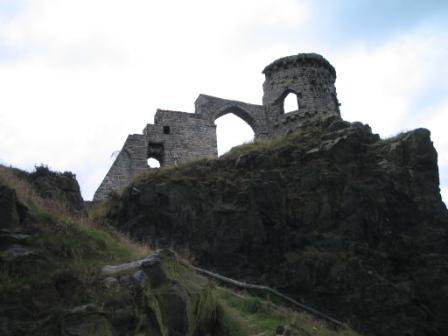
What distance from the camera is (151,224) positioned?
20234 mm

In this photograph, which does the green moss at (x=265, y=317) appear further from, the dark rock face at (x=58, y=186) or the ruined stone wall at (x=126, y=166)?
the ruined stone wall at (x=126, y=166)

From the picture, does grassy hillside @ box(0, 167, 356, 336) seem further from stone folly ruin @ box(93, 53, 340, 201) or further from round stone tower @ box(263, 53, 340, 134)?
round stone tower @ box(263, 53, 340, 134)

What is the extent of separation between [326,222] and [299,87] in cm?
1297

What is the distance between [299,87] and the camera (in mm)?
31641

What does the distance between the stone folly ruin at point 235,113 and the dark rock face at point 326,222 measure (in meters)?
4.70

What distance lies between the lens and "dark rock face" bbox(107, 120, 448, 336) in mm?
18250

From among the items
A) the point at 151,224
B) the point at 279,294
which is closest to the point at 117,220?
the point at 151,224

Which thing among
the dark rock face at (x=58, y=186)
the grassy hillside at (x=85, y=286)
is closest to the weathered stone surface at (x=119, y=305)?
the grassy hillside at (x=85, y=286)

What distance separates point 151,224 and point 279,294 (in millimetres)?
5190

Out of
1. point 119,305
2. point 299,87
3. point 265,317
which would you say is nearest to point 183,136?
point 299,87

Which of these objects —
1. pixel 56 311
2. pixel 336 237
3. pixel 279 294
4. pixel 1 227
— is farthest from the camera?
pixel 336 237

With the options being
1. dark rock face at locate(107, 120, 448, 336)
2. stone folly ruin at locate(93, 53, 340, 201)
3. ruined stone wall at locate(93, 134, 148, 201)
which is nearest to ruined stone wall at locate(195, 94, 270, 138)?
stone folly ruin at locate(93, 53, 340, 201)

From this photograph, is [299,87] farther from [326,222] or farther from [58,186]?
[58,186]

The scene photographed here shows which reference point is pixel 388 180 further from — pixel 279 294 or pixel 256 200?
pixel 279 294
